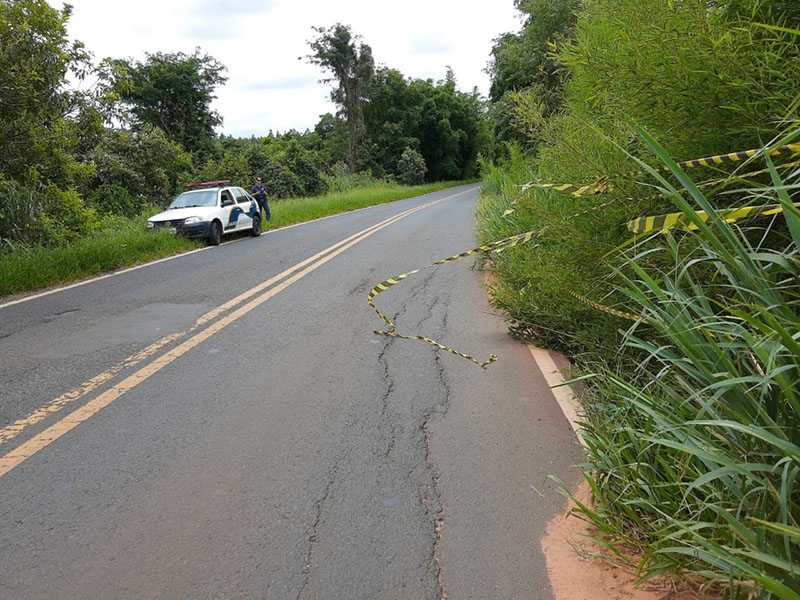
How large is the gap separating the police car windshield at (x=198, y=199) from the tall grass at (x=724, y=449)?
50.0ft

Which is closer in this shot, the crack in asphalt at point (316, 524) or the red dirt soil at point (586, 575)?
the red dirt soil at point (586, 575)

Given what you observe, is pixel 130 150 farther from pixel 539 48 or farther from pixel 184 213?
pixel 539 48

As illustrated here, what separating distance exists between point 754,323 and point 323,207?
2662 cm

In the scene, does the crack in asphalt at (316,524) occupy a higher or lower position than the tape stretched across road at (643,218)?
lower

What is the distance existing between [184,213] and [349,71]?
4294 centimetres

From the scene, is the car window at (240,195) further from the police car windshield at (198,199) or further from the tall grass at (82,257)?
the tall grass at (82,257)

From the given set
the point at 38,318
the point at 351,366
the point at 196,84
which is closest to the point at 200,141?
the point at 196,84

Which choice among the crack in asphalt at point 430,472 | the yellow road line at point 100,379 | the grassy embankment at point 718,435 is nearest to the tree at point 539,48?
the yellow road line at point 100,379

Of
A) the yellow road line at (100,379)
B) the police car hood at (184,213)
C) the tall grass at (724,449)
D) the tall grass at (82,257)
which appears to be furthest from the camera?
the police car hood at (184,213)

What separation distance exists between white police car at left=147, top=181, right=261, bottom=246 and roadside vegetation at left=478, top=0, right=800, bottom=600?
39.6 feet

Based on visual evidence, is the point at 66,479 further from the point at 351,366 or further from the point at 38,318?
the point at 38,318

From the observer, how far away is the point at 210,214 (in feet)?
51.6

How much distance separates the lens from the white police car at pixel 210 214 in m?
15.5

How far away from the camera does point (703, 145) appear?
3398 millimetres
